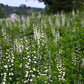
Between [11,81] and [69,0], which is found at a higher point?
[69,0]

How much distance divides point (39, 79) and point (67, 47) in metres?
2.16

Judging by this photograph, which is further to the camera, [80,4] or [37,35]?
[80,4]

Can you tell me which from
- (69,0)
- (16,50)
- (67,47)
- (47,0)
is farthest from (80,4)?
(16,50)

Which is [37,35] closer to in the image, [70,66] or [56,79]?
[70,66]

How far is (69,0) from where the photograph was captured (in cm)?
1850

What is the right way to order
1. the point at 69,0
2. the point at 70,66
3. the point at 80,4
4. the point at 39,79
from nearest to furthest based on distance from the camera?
the point at 39,79
the point at 70,66
the point at 69,0
the point at 80,4

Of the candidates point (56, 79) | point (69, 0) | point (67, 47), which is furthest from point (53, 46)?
point (69, 0)

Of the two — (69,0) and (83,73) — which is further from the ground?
(69,0)

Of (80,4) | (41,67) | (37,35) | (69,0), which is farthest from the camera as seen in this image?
(80,4)

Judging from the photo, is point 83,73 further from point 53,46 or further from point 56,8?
point 56,8

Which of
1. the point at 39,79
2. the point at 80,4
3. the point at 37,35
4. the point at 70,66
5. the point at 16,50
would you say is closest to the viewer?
the point at 39,79

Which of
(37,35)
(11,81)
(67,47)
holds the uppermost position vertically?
(37,35)

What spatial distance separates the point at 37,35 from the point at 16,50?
936 mm

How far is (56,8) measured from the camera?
744 inches
